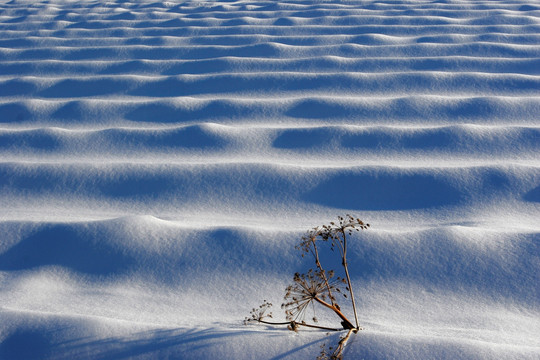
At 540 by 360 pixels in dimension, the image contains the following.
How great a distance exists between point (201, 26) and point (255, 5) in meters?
0.70

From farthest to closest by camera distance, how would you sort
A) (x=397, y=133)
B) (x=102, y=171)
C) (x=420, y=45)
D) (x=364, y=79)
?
(x=420, y=45) < (x=364, y=79) < (x=397, y=133) < (x=102, y=171)

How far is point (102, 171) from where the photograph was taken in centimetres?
179

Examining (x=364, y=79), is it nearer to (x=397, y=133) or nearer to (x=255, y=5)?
(x=397, y=133)

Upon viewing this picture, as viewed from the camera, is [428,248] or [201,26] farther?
[201,26]

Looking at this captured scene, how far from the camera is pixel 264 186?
168 centimetres

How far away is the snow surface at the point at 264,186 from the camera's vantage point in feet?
3.57

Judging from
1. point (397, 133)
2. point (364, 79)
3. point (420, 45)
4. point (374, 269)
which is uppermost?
point (420, 45)

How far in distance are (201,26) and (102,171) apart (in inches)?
76.0

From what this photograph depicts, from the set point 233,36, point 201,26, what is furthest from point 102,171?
point 201,26

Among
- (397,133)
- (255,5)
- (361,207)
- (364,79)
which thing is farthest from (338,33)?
(361,207)

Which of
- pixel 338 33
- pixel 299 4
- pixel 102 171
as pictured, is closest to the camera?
pixel 102 171

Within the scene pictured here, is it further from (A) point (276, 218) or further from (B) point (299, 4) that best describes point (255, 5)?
(A) point (276, 218)

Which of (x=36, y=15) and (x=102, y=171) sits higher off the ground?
(x=36, y=15)

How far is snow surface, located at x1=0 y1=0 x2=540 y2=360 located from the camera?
1.09 meters
